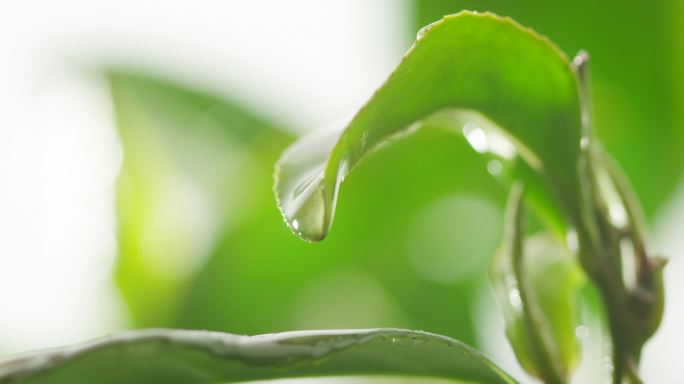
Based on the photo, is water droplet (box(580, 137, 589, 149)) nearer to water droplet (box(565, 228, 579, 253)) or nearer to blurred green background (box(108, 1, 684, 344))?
water droplet (box(565, 228, 579, 253))

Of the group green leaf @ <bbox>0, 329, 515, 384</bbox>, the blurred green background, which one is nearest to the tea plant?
green leaf @ <bbox>0, 329, 515, 384</bbox>

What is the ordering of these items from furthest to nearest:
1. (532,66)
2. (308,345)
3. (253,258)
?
(253,258) → (532,66) → (308,345)

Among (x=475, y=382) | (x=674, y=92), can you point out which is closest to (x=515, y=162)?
(x=475, y=382)

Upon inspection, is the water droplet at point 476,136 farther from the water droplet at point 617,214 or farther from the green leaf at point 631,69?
the green leaf at point 631,69

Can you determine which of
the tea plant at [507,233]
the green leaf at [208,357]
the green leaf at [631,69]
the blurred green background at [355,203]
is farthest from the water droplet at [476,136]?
the green leaf at [631,69]

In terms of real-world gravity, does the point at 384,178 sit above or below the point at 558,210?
above

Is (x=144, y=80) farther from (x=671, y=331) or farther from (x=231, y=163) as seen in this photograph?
(x=671, y=331)
